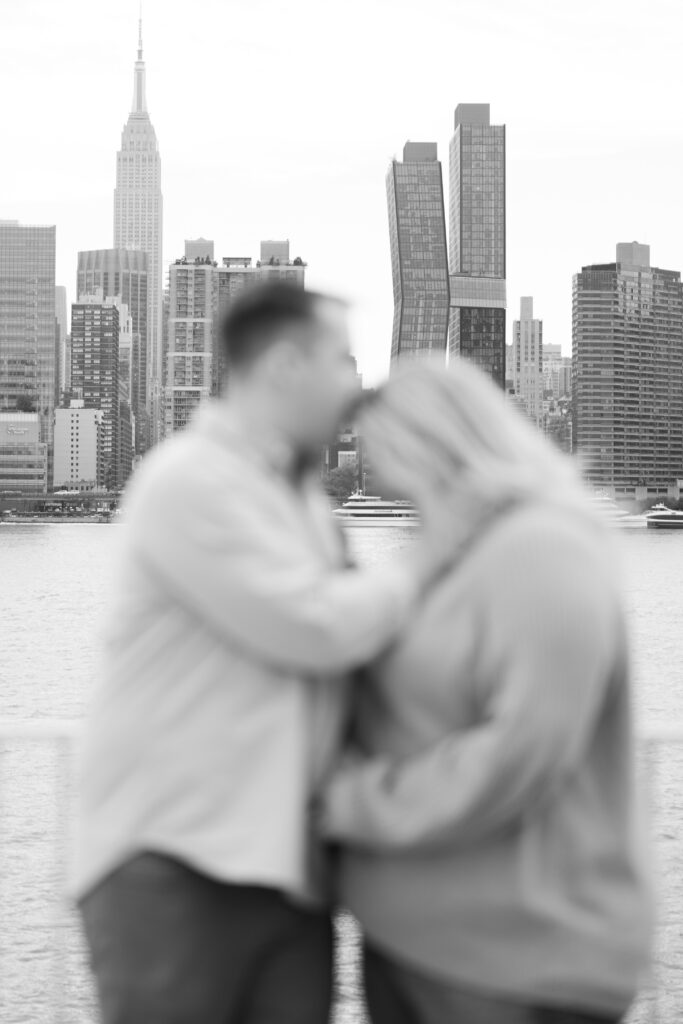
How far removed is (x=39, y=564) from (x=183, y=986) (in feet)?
248

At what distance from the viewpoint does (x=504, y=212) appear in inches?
6407

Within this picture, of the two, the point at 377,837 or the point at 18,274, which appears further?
the point at 18,274

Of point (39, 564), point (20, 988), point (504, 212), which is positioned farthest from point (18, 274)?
point (20, 988)

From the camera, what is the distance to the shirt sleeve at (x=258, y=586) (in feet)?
5.48

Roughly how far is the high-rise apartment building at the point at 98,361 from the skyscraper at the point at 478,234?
43.3 metres

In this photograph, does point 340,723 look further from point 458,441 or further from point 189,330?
point 189,330

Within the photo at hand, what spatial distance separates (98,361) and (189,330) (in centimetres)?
1551

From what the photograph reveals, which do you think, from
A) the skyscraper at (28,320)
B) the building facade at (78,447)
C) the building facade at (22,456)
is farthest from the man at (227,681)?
the skyscraper at (28,320)

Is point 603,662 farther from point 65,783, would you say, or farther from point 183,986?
point 65,783

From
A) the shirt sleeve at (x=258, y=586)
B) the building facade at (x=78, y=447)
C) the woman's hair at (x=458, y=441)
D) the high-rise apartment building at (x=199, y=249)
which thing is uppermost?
the high-rise apartment building at (x=199, y=249)

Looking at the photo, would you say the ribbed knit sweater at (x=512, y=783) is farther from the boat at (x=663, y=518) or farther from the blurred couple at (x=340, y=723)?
the boat at (x=663, y=518)

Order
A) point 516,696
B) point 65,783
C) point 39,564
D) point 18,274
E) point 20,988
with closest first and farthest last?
point 516,696, point 65,783, point 20,988, point 39,564, point 18,274

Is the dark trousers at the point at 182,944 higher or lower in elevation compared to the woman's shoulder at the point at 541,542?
lower

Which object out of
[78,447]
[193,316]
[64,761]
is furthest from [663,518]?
[64,761]
